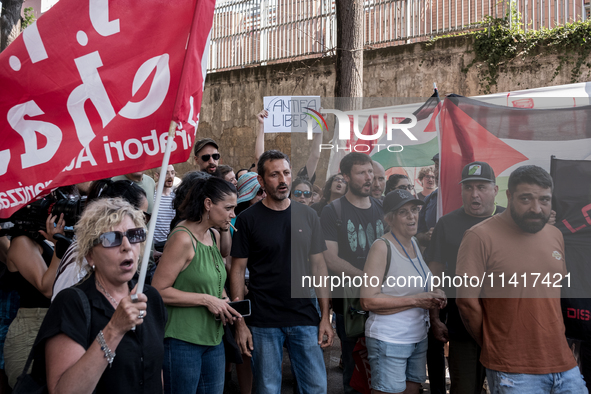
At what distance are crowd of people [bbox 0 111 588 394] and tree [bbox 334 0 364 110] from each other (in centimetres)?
225

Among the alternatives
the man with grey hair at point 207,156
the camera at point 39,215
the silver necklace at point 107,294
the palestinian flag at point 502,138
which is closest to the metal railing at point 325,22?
the man with grey hair at point 207,156

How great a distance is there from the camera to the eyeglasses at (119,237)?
7.61ft

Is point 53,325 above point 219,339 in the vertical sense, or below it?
above

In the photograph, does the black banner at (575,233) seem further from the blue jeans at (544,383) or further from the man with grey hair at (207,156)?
the man with grey hair at (207,156)

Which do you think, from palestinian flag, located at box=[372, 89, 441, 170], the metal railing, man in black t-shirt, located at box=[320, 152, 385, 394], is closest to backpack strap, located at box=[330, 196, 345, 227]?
man in black t-shirt, located at box=[320, 152, 385, 394]

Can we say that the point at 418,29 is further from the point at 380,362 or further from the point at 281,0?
the point at 380,362

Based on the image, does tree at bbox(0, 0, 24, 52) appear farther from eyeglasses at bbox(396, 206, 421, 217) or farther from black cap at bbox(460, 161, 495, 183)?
black cap at bbox(460, 161, 495, 183)

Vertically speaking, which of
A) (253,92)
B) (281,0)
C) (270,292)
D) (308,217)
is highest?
(281,0)

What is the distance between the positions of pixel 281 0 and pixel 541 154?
8.70m

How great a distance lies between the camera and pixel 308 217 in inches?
149

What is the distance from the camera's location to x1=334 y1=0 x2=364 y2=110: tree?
5836 millimetres

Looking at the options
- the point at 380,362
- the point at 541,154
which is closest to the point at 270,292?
the point at 380,362

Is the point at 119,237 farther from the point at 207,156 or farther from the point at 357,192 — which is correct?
the point at 207,156

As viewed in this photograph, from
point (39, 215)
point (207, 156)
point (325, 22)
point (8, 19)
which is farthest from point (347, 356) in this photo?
point (325, 22)
